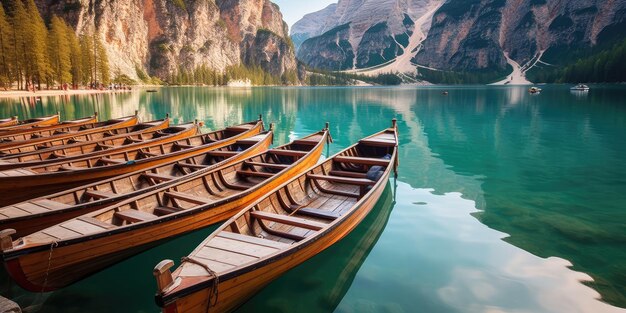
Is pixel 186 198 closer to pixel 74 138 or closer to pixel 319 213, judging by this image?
pixel 319 213

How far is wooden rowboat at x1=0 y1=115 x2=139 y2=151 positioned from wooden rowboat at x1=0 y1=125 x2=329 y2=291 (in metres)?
12.5

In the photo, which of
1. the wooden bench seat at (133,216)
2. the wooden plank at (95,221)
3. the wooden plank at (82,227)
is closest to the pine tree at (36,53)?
the wooden bench seat at (133,216)

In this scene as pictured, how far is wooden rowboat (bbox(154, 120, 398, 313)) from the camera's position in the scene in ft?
17.4

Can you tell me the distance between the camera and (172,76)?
16625cm

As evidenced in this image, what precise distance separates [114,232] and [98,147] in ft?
42.5

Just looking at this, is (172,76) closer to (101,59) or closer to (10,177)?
(101,59)

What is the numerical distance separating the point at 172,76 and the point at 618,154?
17250 centimetres

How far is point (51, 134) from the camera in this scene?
75.3 feet

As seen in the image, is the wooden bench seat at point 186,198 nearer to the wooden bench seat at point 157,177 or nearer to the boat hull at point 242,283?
the wooden bench seat at point 157,177

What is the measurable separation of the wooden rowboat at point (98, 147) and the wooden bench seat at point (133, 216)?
6.83m

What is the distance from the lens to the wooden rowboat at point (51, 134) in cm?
1808

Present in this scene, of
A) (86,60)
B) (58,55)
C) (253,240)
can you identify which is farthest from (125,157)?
(86,60)

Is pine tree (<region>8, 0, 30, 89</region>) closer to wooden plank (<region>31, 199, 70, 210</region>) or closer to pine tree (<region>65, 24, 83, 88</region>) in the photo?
pine tree (<region>65, 24, 83, 88</region>)

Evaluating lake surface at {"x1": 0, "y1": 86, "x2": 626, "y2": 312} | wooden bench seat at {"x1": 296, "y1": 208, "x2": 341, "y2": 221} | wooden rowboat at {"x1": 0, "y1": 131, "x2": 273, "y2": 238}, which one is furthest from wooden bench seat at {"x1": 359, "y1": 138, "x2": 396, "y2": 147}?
wooden bench seat at {"x1": 296, "y1": 208, "x2": 341, "y2": 221}
